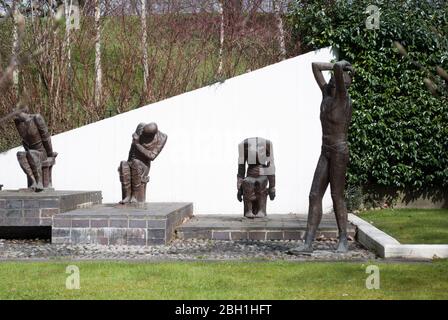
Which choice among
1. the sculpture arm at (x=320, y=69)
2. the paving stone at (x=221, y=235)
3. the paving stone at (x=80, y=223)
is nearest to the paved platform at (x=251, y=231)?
the paving stone at (x=221, y=235)

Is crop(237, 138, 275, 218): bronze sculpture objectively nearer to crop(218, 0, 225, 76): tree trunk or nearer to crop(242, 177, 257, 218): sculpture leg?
crop(242, 177, 257, 218): sculpture leg

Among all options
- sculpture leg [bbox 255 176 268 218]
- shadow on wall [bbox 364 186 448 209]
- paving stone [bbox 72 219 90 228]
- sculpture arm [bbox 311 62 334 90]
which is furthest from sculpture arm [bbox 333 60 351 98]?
shadow on wall [bbox 364 186 448 209]

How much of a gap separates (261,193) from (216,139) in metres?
2.82

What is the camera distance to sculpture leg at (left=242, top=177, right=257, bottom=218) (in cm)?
1073

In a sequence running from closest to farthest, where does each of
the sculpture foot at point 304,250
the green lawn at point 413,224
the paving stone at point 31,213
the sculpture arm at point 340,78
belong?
the sculpture arm at point 340,78
the sculpture foot at point 304,250
the green lawn at point 413,224
the paving stone at point 31,213

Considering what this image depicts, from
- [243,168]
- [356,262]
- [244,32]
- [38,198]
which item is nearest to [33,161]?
[38,198]

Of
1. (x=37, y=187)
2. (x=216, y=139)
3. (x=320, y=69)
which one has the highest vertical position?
(x=320, y=69)

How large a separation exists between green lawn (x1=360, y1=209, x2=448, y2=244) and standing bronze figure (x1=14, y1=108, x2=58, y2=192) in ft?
17.1

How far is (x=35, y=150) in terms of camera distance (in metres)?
11.1

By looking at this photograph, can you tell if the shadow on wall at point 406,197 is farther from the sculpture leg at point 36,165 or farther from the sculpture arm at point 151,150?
the sculpture leg at point 36,165

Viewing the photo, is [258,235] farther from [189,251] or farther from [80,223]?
[80,223]

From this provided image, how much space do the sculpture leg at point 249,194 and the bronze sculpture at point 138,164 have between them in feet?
4.63

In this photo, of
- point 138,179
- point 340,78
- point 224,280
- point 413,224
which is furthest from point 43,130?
point 413,224

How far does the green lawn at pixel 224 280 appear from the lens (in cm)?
570
